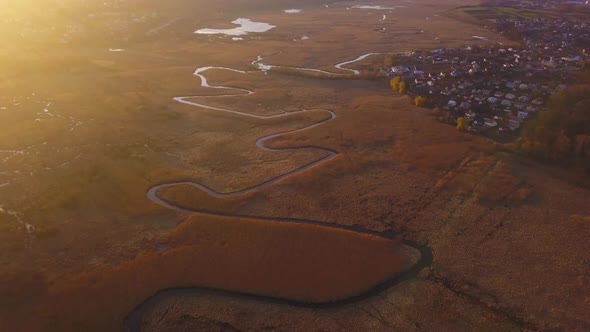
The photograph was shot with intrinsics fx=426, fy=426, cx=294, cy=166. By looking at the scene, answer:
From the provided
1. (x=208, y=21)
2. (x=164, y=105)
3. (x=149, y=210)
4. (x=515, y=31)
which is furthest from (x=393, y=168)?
(x=208, y=21)

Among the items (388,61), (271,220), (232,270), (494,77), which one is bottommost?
(232,270)

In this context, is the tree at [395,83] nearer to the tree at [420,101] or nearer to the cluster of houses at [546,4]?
the tree at [420,101]

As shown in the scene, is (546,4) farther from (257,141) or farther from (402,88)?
(257,141)

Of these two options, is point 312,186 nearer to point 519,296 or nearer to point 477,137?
point 519,296

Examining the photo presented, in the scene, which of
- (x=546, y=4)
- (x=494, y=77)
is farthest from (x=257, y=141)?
(x=546, y=4)

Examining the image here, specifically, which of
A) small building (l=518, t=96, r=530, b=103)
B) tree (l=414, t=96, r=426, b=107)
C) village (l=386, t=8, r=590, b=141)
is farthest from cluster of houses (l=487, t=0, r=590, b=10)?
tree (l=414, t=96, r=426, b=107)
